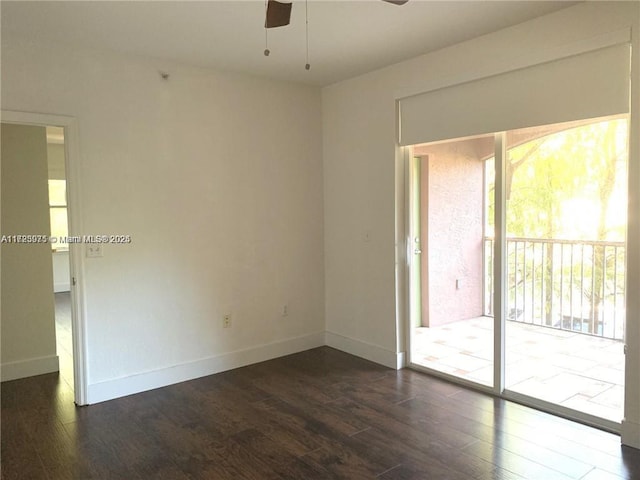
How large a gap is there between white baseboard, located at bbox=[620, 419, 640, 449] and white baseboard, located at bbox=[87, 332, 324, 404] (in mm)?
2902

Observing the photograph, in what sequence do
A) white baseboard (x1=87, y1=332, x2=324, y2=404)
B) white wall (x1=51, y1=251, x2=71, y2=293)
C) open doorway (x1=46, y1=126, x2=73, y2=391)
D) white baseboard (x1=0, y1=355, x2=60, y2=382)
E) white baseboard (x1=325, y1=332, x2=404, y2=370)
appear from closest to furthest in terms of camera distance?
white baseboard (x1=87, y1=332, x2=324, y2=404), white baseboard (x1=0, y1=355, x2=60, y2=382), white baseboard (x1=325, y1=332, x2=404, y2=370), open doorway (x1=46, y1=126, x2=73, y2=391), white wall (x1=51, y1=251, x2=71, y2=293)

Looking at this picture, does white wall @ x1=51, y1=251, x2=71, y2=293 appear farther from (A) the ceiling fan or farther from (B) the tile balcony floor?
(A) the ceiling fan

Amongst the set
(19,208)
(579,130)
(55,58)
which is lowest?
(19,208)

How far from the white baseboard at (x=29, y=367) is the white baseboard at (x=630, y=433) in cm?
471

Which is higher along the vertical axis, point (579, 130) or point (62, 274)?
point (579, 130)

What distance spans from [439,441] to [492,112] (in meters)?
2.37

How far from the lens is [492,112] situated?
3.46 meters

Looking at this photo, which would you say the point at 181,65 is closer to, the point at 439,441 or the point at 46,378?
the point at 46,378

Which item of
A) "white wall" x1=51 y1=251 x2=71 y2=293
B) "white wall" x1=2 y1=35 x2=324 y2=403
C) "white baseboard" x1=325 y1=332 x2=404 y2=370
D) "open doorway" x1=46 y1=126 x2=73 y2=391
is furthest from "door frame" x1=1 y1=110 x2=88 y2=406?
"white wall" x1=51 y1=251 x2=71 y2=293

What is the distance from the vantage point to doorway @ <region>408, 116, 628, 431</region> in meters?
3.18

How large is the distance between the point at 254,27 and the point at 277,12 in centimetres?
113

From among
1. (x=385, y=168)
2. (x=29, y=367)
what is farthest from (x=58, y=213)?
(x=385, y=168)

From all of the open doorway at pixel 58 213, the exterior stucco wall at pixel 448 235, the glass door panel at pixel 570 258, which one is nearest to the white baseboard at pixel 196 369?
the exterior stucco wall at pixel 448 235

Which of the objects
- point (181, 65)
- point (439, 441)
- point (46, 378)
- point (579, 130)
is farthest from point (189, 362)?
point (579, 130)
